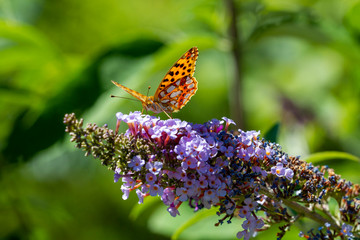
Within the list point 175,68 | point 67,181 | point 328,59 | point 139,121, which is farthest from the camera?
point 67,181

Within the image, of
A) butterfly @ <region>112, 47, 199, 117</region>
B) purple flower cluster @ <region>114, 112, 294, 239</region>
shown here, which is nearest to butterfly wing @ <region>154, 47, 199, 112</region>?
butterfly @ <region>112, 47, 199, 117</region>

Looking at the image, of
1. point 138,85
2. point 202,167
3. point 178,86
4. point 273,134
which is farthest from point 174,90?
point 202,167

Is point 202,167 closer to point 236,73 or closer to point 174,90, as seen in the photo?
point 174,90

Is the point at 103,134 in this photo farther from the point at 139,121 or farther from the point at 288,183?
the point at 288,183

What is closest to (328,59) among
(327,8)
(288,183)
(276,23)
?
(327,8)

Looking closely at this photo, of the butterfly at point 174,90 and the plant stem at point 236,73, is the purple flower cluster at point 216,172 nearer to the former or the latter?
the butterfly at point 174,90
